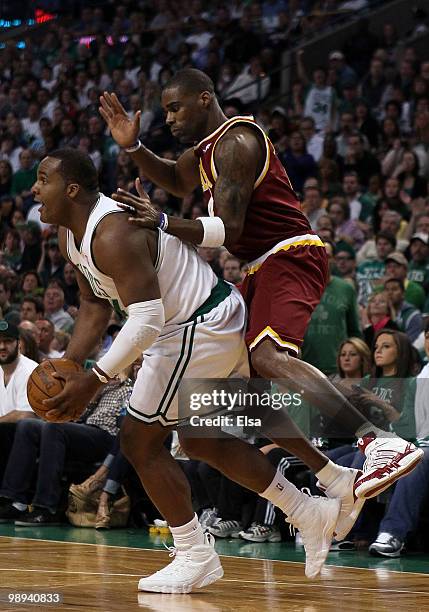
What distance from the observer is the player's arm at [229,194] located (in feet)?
15.7

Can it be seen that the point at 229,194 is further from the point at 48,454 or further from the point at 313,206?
the point at 313,206

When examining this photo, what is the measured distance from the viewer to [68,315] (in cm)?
1116

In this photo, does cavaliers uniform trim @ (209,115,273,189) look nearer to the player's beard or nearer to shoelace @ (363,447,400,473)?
shoelace @ (363,447,400,473)

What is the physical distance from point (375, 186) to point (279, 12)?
6418 mm

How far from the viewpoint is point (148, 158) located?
223 inches

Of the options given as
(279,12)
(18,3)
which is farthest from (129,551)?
Answer: (18,3)

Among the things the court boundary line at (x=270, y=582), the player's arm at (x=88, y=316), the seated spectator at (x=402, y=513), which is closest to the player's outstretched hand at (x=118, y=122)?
the player's arm at (x=88, y=316)

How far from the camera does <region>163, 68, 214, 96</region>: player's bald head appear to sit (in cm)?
515

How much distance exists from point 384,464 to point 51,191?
1816mm

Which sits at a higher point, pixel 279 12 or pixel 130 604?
pixel 279 12

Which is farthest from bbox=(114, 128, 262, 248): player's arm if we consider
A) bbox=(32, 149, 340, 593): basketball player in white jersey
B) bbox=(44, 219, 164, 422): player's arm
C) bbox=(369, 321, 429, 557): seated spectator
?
bbox=(369, 321, 429, 557): seated spectator

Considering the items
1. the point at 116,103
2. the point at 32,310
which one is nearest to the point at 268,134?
the point at 32,310

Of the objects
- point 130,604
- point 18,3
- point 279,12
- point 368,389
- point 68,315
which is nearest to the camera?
point 130,604

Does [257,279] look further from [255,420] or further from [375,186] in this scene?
[375,186]
